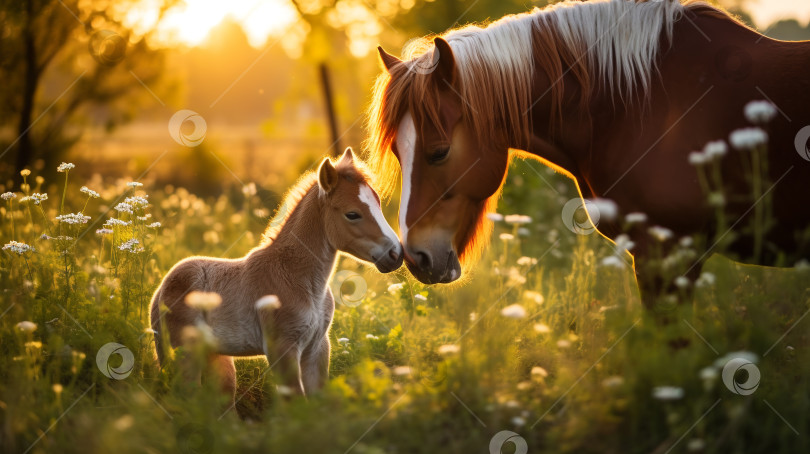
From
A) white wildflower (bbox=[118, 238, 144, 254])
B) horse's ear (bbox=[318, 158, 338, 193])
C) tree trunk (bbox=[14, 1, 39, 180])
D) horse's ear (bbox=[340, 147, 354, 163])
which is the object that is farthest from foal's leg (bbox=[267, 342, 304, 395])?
tree trunk (bbox=[14, 1, 39, 180])

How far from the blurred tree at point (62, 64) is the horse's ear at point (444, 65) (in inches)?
296

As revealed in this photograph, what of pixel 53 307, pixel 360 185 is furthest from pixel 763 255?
pixel 53 307

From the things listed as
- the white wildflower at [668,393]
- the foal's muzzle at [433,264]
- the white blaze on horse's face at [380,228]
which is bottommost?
the white wildflower at [668,393]

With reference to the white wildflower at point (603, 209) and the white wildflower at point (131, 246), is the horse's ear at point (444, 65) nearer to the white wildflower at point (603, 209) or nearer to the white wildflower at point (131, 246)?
the white wildflower at point (603, 209)

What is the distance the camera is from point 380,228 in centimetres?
370

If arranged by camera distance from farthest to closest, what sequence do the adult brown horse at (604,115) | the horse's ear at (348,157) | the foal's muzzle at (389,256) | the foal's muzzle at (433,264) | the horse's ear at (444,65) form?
the horse's ear at (348,157) < the foal's muzzle at (389,256) < the foal's muzzle at (433,264) < the horse's ear at (444,65) < the adult brown horse at (604,115)

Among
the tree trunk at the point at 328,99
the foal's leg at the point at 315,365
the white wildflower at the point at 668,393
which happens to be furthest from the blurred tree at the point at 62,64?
the white wildflower at the point at 668,393

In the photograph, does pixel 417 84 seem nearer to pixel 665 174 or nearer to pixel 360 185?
pixel 360 185

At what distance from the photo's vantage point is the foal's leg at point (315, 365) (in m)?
3.78

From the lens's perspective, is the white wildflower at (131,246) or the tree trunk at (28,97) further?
the tree trunk at (28,97)

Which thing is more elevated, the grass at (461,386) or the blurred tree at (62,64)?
the blurred tree at (62,64)

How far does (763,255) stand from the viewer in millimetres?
3178

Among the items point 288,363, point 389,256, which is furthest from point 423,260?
point 288,363

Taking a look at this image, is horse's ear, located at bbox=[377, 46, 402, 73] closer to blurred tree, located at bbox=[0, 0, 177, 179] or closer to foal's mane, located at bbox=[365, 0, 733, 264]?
foal's mane, located at bbox=[365, 0, 733, 264]
